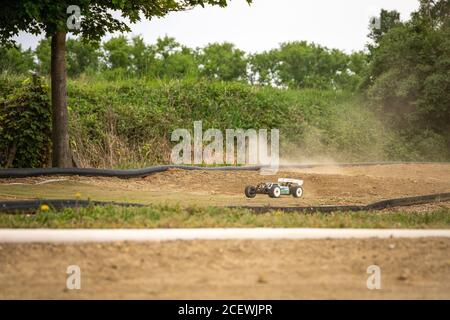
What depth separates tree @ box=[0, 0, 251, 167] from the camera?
14109mm

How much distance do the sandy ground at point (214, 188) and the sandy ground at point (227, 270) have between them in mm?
4744

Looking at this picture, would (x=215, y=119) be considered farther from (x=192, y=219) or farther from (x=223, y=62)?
(x=192, y=219)

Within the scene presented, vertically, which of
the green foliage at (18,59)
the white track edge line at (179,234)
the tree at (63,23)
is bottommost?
the white track edge line at (179,234)

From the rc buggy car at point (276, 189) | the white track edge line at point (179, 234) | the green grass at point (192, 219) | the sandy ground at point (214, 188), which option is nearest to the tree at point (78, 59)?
the sandy ground at point (214, 188)

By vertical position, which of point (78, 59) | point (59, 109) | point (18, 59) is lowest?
point (59, 109)

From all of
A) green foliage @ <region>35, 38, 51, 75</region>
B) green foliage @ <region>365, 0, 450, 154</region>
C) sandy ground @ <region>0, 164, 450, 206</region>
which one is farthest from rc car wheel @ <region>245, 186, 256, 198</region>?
green foliage @ <region>35, 38, 51, 75</region>

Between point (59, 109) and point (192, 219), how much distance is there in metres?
8.26

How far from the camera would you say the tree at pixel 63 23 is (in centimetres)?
1411

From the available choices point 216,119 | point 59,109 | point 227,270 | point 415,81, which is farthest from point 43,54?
point 227,270

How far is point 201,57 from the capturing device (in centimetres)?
3834

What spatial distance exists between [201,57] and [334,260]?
32224 millimetres

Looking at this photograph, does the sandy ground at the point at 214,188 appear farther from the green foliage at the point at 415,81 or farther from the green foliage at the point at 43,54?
the green foliage at the point at 43,54

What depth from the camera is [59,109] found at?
1605cm
